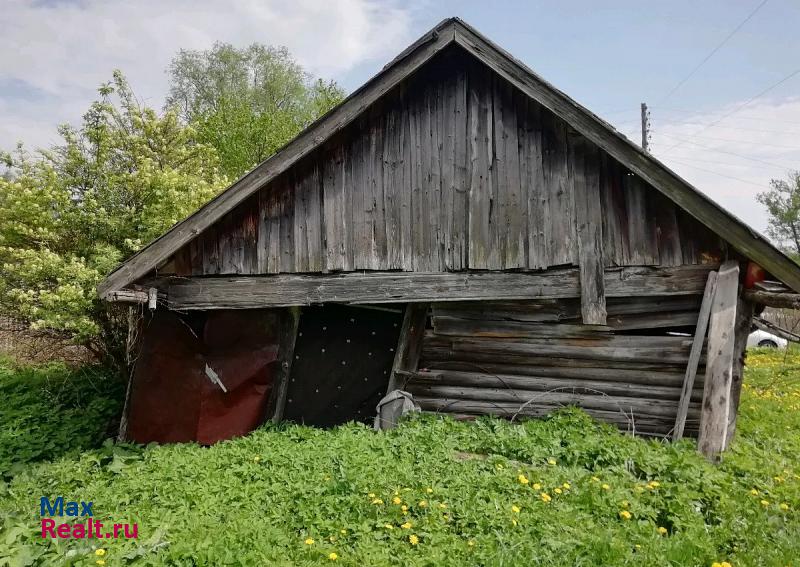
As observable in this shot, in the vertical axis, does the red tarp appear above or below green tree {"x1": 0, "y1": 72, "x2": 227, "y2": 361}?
below

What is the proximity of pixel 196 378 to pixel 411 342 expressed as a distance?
278cm

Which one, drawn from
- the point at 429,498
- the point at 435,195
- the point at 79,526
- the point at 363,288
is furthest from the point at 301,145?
the point at 79,526

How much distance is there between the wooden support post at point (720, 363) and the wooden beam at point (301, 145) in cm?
393

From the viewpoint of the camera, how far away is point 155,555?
11.1ft

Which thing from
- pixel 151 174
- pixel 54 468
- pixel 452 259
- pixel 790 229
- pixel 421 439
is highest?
pixel 790 229

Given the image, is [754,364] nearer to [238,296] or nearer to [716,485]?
[716,485]

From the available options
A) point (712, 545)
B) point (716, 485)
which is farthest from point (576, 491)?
point (716, 485)

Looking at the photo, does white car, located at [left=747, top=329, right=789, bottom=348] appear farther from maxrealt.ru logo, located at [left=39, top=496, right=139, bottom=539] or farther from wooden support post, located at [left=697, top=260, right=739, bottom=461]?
maxrealt.ru logo, located at [left=39, top=496, right=139, bottom=539]

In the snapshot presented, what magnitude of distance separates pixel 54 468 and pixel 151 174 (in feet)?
15.9

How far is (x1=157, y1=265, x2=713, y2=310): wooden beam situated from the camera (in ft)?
18.1

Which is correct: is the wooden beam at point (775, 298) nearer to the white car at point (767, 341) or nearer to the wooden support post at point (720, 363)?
the wooden support post at point (720, 363)

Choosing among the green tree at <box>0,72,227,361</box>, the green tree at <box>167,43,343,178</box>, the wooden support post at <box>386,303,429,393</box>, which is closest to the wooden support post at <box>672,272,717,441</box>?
the wooden support post at <box>386,303,429,393</box>

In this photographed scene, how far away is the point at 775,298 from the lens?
16.7 ft

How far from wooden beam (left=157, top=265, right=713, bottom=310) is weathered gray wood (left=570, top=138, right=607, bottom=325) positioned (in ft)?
0.53
